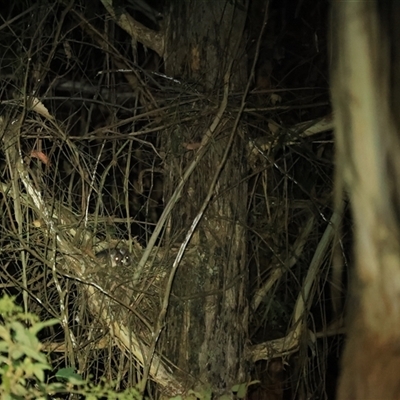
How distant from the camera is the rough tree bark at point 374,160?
1.73 m

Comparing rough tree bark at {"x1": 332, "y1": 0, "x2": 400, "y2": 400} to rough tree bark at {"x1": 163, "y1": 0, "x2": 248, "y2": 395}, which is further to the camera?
rough tree bark at {"x1": 163, "y1": 0, "x2": 248, "y2": 395}

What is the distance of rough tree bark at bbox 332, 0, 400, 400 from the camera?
5.67 feet

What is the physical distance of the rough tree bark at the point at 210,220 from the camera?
10.1ft

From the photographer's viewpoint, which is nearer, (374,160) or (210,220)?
(374,160)

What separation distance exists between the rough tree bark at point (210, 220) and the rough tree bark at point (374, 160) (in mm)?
1345

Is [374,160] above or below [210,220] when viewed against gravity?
above

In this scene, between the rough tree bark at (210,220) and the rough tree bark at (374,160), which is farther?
the rough tree bark at (210,220)

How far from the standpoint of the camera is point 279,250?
3498 mm

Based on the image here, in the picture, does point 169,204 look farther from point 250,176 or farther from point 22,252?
point 22,252

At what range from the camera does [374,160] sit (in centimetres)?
172

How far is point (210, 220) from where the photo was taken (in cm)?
315

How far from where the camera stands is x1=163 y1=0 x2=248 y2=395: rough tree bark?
3.09m

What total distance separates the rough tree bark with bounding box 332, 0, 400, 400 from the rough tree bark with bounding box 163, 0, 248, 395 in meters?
1.34

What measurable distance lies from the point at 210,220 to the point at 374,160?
1.49 m
